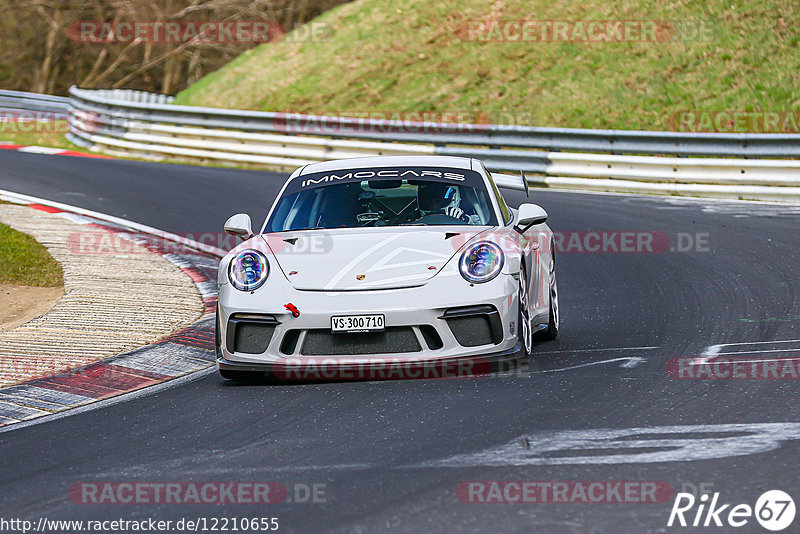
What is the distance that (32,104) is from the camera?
104 feet

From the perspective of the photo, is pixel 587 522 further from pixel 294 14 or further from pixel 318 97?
pixel 294 14

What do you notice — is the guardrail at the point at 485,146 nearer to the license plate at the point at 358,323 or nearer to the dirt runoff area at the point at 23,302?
the dirt runoff area at the point at 23,302

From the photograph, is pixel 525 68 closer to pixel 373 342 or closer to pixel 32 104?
pixel 32 104

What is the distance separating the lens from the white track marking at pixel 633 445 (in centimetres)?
509

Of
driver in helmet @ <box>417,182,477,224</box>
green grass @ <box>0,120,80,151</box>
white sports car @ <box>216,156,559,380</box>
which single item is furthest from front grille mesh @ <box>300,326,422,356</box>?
green grass @ <box>0,120,80,151</box>

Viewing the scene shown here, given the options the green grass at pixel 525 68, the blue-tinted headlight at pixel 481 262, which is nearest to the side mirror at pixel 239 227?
the blue-tinted headlight at pixel 481 262

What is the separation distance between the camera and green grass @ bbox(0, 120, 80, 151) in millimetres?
26094

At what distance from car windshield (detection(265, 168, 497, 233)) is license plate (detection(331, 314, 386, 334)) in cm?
122

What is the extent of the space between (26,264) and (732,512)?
352 inches

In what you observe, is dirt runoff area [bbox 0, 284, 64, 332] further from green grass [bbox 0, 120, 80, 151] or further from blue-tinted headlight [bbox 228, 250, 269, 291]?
green grass [bbox 0, 120, 80, 151]

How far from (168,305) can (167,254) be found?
9.51ft

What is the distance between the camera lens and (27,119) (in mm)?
30188

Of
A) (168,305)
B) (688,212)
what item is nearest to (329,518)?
(168,305)

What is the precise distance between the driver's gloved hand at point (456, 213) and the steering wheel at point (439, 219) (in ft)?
0.10
